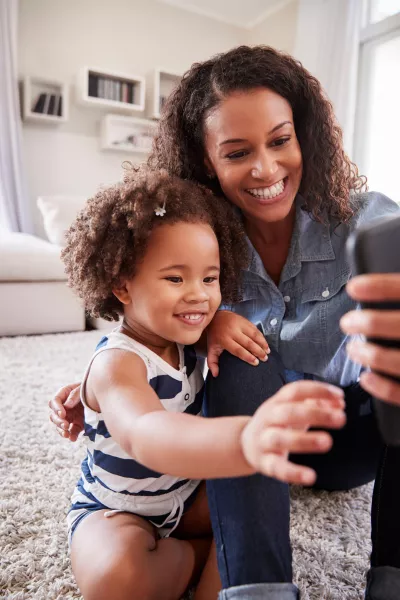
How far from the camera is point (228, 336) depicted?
0.84 m

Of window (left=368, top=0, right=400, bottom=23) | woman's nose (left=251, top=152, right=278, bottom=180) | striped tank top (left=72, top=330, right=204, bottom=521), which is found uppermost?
window (left=368, top=0, right=400, bottom=23)

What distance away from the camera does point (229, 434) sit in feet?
1.47

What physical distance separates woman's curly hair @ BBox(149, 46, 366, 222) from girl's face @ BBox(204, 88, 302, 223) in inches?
1.2

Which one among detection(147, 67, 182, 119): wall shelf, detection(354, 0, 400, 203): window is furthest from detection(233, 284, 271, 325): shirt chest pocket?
detection(147, 67, 182, 119): wall shelf

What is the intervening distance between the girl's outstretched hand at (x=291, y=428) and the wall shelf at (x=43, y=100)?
12.8 feet

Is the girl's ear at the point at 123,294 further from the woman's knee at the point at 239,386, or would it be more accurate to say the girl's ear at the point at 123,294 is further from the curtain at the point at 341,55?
the curtain at the point at 341,55

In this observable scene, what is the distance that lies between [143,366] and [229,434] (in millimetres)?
283

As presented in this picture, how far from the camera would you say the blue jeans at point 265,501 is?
0.63 metres

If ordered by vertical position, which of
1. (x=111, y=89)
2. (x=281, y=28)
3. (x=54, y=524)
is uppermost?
(x=281, y=28)

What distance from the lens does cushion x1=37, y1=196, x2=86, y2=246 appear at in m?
3.10

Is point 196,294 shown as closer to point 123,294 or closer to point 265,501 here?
point 123,294

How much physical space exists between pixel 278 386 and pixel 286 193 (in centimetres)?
43

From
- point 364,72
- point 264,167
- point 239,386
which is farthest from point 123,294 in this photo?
point 364,72

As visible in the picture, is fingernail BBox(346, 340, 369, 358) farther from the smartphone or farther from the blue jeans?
the blue jeans
